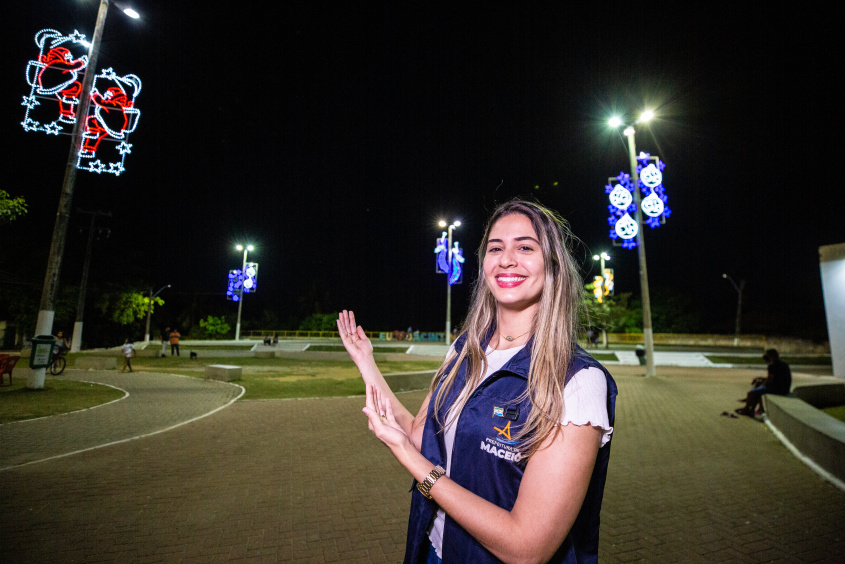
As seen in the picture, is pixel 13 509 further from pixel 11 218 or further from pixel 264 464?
pixel 11 218

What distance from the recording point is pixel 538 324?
1.74 m

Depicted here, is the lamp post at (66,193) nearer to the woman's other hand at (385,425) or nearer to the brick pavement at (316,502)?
the brick pavement at (316,502)

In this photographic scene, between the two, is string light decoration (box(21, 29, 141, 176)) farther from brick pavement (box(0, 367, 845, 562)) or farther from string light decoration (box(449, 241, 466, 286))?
string light decoration (box(449, 241, 466, 286))

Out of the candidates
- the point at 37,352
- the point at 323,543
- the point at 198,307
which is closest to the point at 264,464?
the point at 323,543

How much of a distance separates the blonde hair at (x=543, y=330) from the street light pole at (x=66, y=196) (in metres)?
14.1

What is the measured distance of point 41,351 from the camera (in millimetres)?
11383

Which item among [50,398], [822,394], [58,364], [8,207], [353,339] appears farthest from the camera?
[58,364]

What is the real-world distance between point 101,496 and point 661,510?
20.7 ft

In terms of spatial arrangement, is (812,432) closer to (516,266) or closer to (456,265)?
(516,266)

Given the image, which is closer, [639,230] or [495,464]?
[495,464]

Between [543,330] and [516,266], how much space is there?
1.00 feet

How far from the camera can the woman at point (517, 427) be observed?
4.47ft

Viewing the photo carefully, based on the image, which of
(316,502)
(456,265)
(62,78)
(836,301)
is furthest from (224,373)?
(836,301)

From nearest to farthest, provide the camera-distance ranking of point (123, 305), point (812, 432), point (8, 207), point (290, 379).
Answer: point (812, 432), point (8, 207), point (290, 379), point (123, 305)
